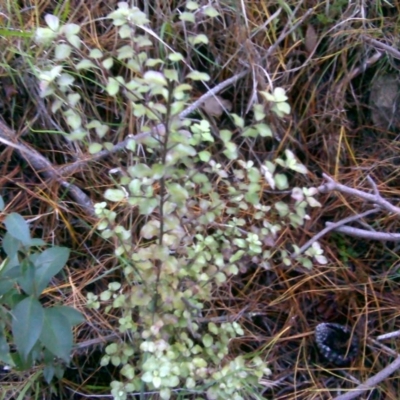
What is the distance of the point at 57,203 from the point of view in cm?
154

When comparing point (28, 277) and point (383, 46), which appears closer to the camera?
point (28, 277)

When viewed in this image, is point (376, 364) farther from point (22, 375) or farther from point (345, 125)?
point (22, 375)

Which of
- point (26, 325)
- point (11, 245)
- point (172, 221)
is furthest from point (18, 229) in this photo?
point (172, 221)

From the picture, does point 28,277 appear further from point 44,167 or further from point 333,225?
point 333,225

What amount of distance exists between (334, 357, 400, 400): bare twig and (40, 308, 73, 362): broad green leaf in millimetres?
670

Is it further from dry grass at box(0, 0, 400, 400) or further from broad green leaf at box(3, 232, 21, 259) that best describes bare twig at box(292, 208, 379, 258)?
broad green leaf at box(3, 232, 21, 259)

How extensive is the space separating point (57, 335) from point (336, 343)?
73cm

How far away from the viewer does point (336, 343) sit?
1.54m

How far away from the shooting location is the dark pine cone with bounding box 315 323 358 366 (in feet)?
4.99

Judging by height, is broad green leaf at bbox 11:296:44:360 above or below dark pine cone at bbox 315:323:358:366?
above

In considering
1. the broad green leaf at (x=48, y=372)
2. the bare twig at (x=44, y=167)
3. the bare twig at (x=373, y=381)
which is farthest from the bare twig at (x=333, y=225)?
the broad green leaf at (x=48, y=372)

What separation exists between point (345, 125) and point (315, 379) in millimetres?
710

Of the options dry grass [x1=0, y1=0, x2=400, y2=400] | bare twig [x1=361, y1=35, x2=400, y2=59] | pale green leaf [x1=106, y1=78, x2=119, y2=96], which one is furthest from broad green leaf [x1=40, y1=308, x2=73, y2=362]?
bare twig [x1=361, y1=35, x2=400, y2=59]

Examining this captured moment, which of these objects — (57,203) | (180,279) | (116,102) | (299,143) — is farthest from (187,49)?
(180,279)
